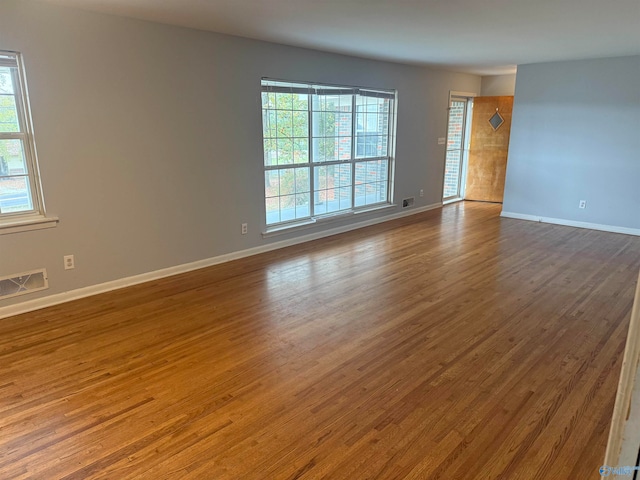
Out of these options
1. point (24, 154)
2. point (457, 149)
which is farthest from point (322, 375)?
point (457, 149)

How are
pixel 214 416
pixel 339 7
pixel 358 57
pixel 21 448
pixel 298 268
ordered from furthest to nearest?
pixel 358 57
pixel 298 268
pixel 339 7
pixel 214 416
pixel 21 448

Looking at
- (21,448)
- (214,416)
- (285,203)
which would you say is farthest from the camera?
(285,203)

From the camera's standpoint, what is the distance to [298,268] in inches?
182

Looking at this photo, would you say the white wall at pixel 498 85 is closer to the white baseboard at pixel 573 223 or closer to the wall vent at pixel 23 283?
the white baseboard at pixel 573 223

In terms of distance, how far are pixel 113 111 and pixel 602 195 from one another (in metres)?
6.44

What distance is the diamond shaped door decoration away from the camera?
8.13 meters

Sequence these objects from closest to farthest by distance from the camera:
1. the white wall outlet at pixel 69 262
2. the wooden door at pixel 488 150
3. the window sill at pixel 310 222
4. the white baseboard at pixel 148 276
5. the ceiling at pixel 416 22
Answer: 1. the ceiling at pixel 416 22
2. the white baseboard at pixel 148 276
3. the white wall outlet at pixel 69 262
4. the window sill at pixel 310 222
5. the wooden door at pixel 488 150

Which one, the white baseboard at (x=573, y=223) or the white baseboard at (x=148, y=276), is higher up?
the white baseboard at (x=573, y=223)

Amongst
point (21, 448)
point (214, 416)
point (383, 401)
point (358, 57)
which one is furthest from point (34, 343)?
point (358, 57)

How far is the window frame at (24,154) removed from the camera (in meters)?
3.19

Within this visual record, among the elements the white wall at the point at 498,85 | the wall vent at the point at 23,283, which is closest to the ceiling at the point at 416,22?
the wall vent at the point at 23,283

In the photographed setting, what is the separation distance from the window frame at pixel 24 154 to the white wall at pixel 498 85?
7831 millimetres

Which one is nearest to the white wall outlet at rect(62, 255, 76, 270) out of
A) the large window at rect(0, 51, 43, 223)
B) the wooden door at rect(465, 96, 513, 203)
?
the large window at rect(0, 51, 43, 223)

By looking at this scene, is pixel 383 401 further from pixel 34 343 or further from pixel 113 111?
pixel 113 111
